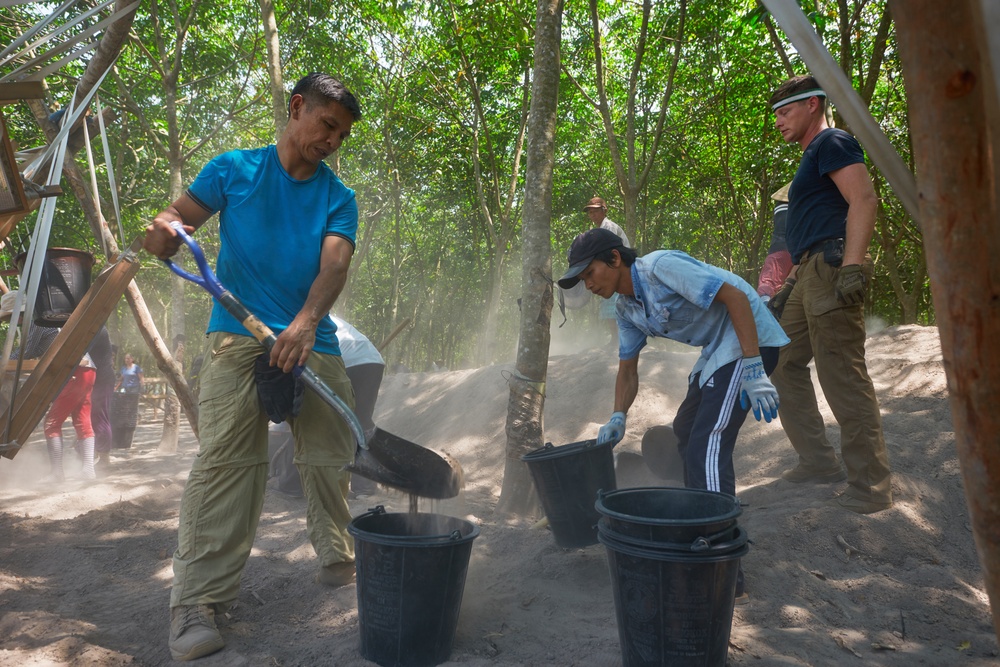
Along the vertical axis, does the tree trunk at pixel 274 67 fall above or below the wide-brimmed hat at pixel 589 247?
above

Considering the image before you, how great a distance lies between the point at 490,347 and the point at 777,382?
999 cm

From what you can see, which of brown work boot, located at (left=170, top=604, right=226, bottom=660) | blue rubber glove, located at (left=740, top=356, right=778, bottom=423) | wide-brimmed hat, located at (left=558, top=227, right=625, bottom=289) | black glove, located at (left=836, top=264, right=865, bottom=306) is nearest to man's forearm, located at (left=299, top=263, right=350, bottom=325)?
wide-brimmed hat, located at (left=558, top=227, right=625, bottom=289)

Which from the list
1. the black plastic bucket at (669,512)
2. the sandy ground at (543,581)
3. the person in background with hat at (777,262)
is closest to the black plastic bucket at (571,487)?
the sandy ground at (543,581)

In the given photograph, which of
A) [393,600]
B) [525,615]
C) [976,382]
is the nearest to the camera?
[976,382]

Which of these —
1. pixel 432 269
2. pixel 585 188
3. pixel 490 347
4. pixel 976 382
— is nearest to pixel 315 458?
pixel 976 382

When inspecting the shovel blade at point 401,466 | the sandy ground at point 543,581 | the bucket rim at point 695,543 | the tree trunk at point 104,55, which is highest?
the tree trunk at point 104,55

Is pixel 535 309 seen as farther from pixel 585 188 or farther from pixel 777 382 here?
pixel 585 188

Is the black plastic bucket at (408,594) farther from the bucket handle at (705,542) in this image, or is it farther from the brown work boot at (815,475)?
the brown work boot at (815,475)

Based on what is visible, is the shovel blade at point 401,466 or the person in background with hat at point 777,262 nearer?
the shovel blade at point 401,466

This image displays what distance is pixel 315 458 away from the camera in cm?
298

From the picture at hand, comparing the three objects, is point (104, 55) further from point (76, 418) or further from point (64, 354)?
point (76, 418)

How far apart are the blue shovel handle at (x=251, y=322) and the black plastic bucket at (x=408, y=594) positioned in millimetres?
512

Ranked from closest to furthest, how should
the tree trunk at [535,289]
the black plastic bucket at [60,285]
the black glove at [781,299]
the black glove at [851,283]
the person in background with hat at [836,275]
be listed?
1. the black glove at [851,283]
2. the person in background with hat at [836,275]
3. the black glove at [781,299]
4. the tree trunk at [535,289]
5. the black plastic bucket at [60,285]

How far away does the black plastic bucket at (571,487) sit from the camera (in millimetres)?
3430
